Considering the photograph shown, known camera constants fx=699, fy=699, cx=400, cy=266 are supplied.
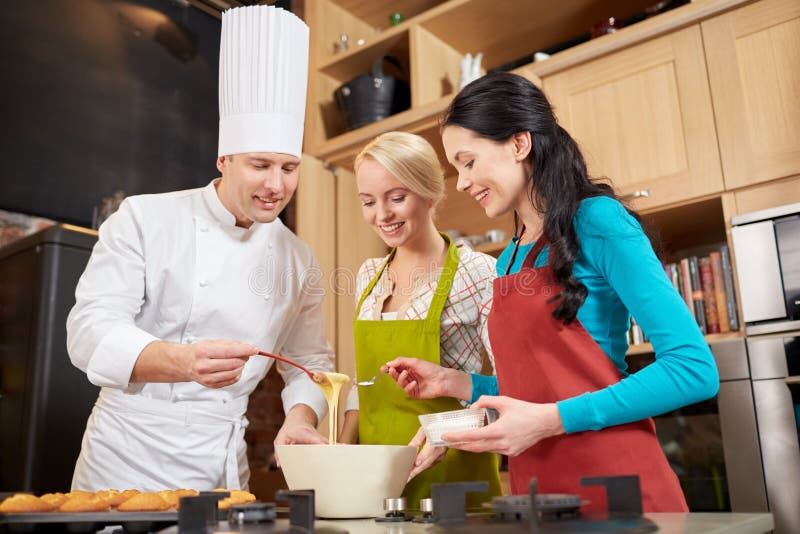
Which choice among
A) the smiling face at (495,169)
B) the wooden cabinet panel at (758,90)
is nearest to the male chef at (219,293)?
the smiling face at (495,169)

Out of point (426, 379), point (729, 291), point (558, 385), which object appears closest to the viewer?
point (558, 385)

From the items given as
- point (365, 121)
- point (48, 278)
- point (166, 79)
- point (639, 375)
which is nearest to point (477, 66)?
point (365, 121)

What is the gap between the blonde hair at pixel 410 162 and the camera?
5.15 feet

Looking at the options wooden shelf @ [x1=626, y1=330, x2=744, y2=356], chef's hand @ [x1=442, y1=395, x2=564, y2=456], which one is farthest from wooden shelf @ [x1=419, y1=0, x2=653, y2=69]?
chef's hand @ [x1=442, y1=395, x2=564, y2=456]

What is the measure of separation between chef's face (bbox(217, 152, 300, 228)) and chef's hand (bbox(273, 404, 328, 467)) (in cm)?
45

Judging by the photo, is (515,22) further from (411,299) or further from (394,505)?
(394,505)

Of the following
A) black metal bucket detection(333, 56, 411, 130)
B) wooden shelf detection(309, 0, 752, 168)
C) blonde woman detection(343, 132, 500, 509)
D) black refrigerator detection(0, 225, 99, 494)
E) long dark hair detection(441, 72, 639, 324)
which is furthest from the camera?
black metal bucket detection(333, 56, 411, 130)

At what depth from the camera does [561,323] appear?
3.72 ft

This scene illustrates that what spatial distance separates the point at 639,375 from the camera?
1.00 m

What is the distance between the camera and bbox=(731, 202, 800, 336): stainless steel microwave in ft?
6.31

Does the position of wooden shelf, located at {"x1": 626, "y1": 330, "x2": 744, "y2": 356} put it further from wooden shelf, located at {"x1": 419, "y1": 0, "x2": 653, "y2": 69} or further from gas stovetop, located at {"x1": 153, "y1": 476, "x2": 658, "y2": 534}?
gas stovetop, located at {"x1": 153, "y1": 476, "x2": 658, "y2": 534}

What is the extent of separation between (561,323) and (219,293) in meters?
0.80

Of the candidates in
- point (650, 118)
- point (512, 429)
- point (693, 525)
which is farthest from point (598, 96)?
point (693, 525)

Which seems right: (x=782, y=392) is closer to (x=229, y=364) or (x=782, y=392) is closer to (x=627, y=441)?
(x=627, y=441)
